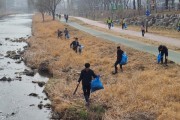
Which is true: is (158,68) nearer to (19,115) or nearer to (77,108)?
(77,108)

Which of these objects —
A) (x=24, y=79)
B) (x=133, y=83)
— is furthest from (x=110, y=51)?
(x=133, y=83)

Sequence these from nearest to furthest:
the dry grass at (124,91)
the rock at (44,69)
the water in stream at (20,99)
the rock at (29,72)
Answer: the dry grass at (124,91), the water in stream at (20,99), the rock at (29,72), the rock at (44,69)

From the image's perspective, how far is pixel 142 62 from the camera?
23922mm

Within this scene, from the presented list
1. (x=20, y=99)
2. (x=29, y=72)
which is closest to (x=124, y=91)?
(x=20, y=99)

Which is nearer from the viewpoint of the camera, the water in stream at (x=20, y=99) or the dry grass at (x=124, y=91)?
the dry grass at (x=124, y=91)

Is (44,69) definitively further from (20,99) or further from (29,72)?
(20,99)

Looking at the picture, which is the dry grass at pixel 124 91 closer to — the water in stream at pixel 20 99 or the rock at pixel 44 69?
the rock at pixel 44 69

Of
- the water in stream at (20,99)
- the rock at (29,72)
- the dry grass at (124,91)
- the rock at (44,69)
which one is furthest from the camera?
the rock at (44,69)

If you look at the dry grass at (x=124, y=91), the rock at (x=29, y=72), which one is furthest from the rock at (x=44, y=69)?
the rock at (x=29, y=72)

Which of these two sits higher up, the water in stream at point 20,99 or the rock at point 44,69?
the rock at point 44,69

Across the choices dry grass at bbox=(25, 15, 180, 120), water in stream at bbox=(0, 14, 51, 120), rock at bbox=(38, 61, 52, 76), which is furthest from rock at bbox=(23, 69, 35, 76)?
dry grass at bbox=(25, 15, 180, 120)

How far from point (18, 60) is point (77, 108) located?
18.2m

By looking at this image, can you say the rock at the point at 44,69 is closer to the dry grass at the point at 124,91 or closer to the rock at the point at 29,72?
the dry grass at the point at 124,91

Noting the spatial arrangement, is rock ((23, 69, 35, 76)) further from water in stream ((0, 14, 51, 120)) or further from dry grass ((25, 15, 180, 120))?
dry grass ((25, 15, 180, 120))
